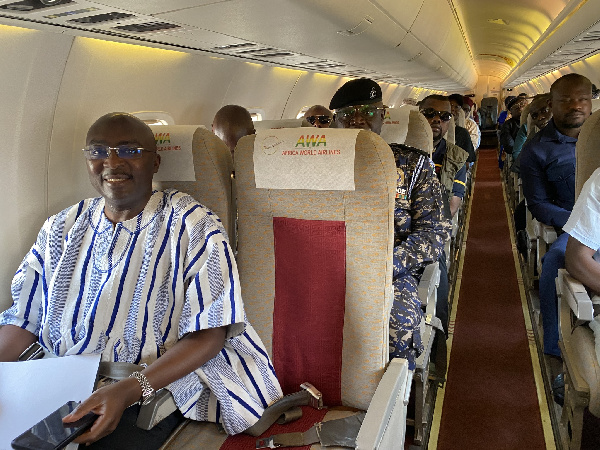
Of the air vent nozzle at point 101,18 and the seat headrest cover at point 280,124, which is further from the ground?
the air vent nozzle at point 101,18

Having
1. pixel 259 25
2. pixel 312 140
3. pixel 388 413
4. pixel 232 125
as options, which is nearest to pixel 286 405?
pixel 388 413

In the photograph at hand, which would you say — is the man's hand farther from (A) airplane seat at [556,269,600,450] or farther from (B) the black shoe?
(B) the black shoe

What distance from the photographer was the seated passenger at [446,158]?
480cm

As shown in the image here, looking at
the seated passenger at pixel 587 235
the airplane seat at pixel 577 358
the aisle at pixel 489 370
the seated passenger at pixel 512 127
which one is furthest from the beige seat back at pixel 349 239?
the seated passenger at pixel 512 127

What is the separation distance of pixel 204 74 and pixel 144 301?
2860 millimetres

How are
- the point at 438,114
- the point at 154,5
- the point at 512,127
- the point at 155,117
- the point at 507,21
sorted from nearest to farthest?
the point at 154,5 < the point at 155,117 < the point at 438,114 < the point at 512,127 < the point at 507,21

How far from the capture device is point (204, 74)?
14.5ft

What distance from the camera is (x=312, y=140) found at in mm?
2074

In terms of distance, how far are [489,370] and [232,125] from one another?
2.42m

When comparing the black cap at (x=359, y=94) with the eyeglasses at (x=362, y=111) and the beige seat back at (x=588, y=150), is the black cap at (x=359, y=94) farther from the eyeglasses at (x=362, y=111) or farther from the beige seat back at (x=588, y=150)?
the beige seat back at (x=588, y=150)

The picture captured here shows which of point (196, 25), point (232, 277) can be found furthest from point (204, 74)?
point (232, 277)

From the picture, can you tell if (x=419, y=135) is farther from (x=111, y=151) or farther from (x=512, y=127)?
(x=512, y=127)

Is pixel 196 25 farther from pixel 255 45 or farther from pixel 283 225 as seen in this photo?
pixel 283 225

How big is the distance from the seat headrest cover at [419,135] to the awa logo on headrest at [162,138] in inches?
80.4
